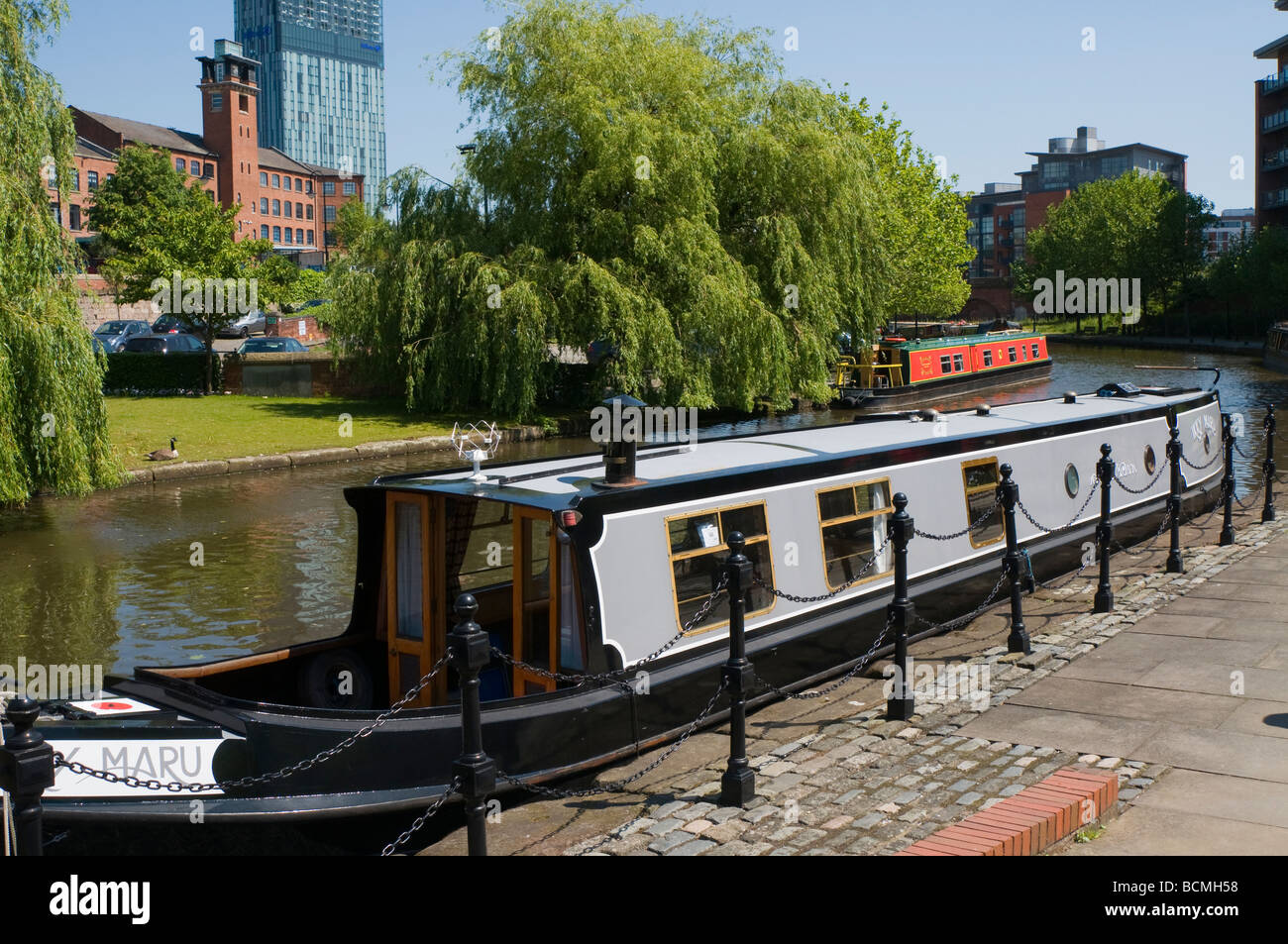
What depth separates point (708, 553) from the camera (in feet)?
26.7

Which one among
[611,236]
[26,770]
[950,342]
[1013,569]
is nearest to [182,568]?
[1013,569]

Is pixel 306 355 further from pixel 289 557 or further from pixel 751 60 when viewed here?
pixel 289 557

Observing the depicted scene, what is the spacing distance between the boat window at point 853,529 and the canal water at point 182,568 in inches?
79.3

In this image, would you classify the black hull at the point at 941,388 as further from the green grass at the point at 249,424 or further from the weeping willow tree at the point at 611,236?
the green grass at the point at 249,424

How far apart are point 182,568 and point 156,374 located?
2082 centimetres

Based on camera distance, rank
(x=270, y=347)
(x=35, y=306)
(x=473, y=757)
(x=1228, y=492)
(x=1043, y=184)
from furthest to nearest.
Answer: (x=1043, y=184) < (x=270, y=347) < (x=35, y=306) < (x=1228, y=492) < (x=473, y=757)

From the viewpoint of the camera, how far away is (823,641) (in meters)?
9.02

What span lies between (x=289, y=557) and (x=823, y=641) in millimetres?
9832

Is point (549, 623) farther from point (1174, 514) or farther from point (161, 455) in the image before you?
point (161, 455)

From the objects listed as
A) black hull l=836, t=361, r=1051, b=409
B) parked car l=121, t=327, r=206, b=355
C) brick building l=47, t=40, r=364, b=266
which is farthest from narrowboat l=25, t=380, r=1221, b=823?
brick building l=47, t=40, r=364, b=266

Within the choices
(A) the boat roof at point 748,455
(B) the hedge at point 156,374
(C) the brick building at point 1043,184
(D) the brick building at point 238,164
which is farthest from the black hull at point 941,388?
(C) the brick building at point 1043,184

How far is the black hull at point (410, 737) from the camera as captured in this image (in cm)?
616

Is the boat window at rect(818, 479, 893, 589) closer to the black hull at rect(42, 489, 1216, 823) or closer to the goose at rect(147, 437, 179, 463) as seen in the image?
the black hull at rect(42, 489, 1216, 823)
